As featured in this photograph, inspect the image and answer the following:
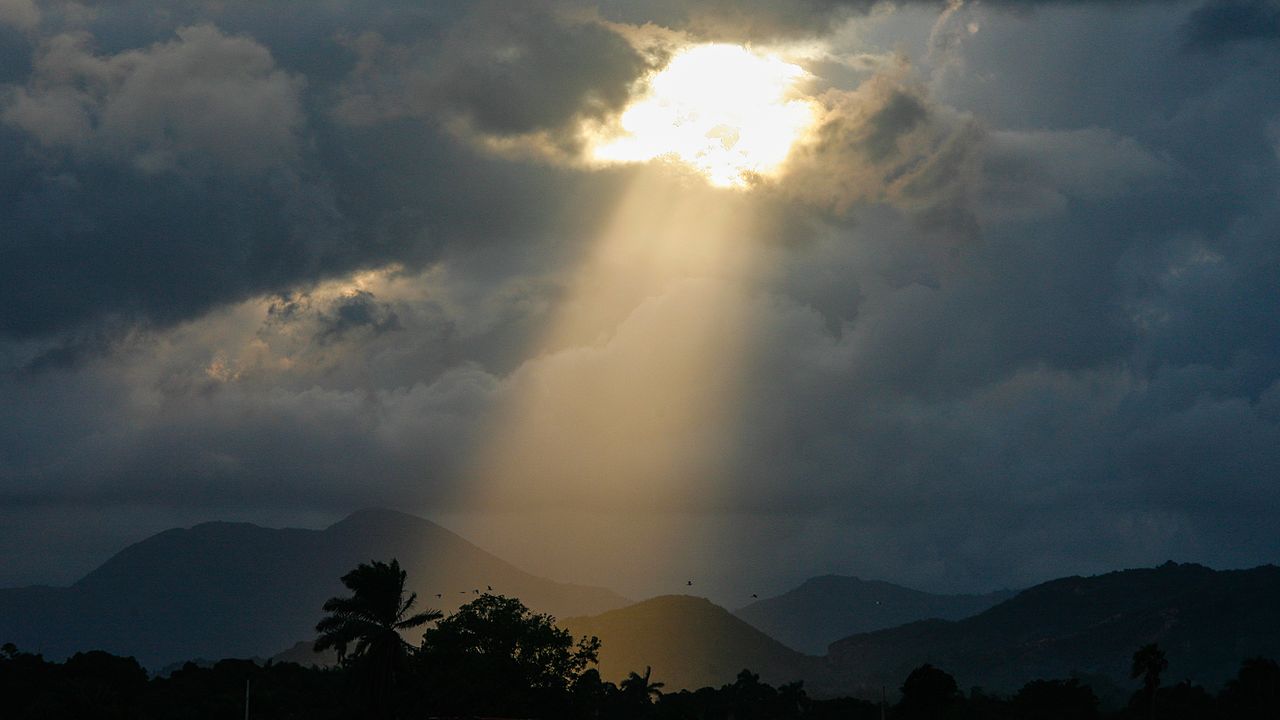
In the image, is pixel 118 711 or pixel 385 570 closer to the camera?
pixel 385 570

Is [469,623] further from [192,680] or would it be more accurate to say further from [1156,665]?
[1156,665]

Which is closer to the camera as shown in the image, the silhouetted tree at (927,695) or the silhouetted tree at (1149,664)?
the silhouetted tree at (1149,664)

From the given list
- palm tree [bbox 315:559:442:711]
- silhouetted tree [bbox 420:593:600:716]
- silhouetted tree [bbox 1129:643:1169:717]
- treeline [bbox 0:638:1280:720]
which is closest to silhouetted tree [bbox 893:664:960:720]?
treeline [bbox 0:638:1280:720]

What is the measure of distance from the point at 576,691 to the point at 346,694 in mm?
37821

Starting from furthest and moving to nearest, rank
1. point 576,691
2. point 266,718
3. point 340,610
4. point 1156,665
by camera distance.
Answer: point 1156,665, point 266,718, point 576,691, point 340,610

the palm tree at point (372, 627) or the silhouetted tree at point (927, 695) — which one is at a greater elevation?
the palm tree at point (372, 627)

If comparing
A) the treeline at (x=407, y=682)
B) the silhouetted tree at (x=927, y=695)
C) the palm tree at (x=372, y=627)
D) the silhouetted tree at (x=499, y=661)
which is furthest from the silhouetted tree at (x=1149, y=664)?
the palm tree at (x=372, y=627)

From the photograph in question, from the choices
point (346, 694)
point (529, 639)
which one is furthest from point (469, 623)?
point (346, 694)

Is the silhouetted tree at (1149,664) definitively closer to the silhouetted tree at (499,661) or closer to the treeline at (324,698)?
the treeline at (324,698)

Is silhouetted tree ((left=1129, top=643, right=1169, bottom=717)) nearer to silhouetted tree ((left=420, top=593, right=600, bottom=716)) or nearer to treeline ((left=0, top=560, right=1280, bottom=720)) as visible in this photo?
treeline ((left=0, top=560, right=1280, bottom=720))

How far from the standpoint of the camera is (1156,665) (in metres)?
181

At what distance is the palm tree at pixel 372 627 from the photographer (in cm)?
11912

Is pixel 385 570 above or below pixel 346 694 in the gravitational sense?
above

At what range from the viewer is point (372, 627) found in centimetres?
Result: 12019
